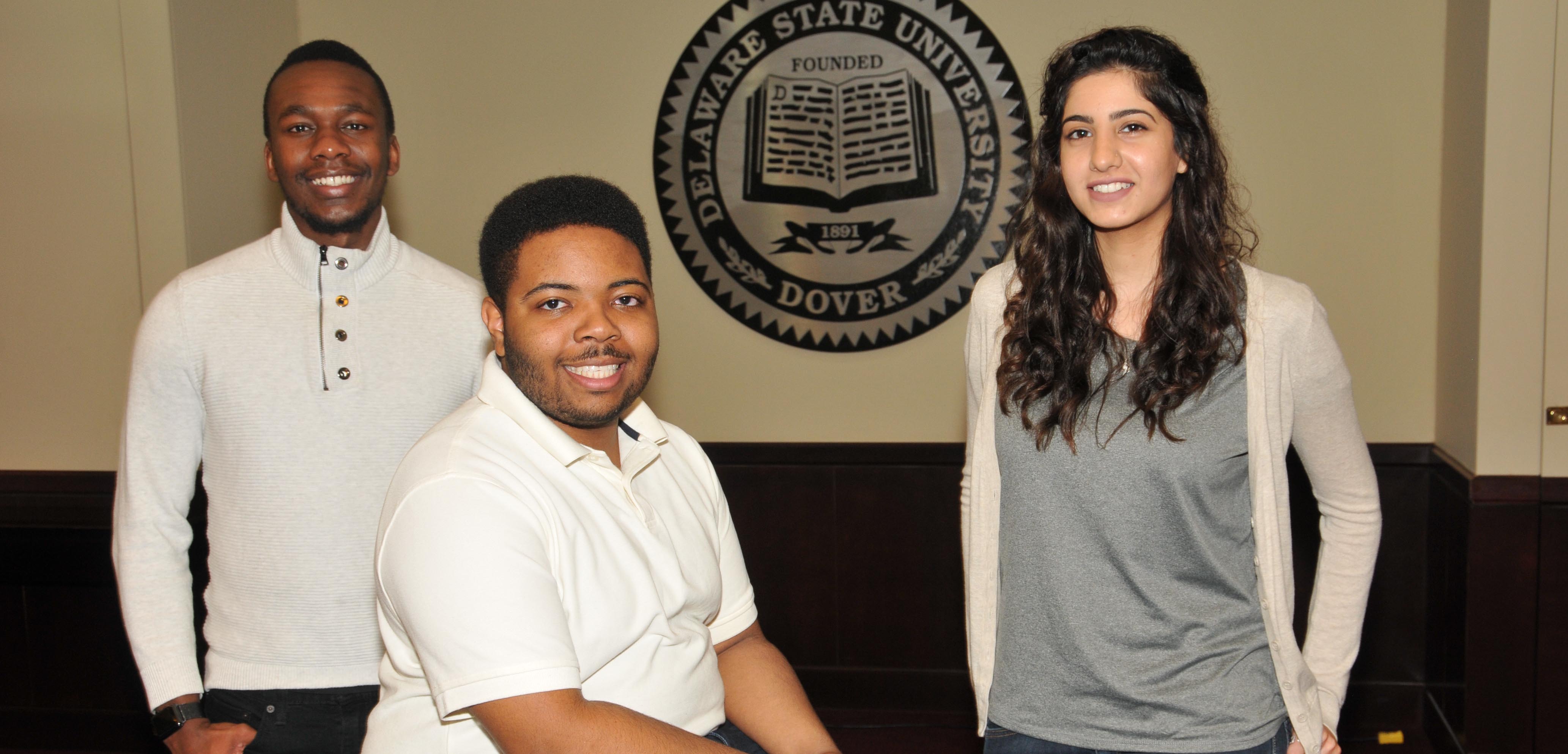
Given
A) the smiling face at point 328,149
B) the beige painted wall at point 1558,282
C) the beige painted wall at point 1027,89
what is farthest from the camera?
the beige painted wall at point 1027,89

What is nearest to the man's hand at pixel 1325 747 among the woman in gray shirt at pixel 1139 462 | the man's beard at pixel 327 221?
the woman in gray shirt at pixel 1139 462

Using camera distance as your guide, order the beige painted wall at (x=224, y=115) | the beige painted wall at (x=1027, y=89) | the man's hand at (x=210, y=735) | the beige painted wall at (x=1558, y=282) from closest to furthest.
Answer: the man's hand at (x=210, y=735) → the beige painted wall at (x=1558, y=282) → the beige painted wall at (x=224, y=115) → the beige painted wall at (x=1027, y=89)

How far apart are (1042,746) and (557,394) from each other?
817 mm

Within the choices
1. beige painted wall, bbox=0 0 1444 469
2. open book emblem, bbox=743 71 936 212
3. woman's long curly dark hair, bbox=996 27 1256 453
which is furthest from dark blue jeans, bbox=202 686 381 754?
open book emblem, bbox=743 71 936 212

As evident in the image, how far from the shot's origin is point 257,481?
5.86ft

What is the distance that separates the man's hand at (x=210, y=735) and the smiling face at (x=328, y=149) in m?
0.78

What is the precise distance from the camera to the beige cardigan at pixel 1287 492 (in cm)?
155

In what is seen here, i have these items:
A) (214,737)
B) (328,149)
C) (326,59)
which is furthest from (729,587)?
(326,59)

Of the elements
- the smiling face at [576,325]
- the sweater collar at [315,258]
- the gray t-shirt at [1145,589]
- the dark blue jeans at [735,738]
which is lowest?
the dark blue jeans at [735,738]

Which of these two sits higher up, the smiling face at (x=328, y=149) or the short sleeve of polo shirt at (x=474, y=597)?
the smiling face at (x=328, y=149)

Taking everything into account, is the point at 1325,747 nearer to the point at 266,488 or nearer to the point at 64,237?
Answer: the point at 266,488

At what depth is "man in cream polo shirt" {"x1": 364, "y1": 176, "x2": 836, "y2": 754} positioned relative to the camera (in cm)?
116

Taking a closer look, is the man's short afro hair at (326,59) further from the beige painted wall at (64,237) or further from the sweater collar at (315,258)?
the beige painted wall at (64,237)

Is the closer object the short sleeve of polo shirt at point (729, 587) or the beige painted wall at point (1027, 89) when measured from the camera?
the short sleeve of polo shirt at point (729, 587)
